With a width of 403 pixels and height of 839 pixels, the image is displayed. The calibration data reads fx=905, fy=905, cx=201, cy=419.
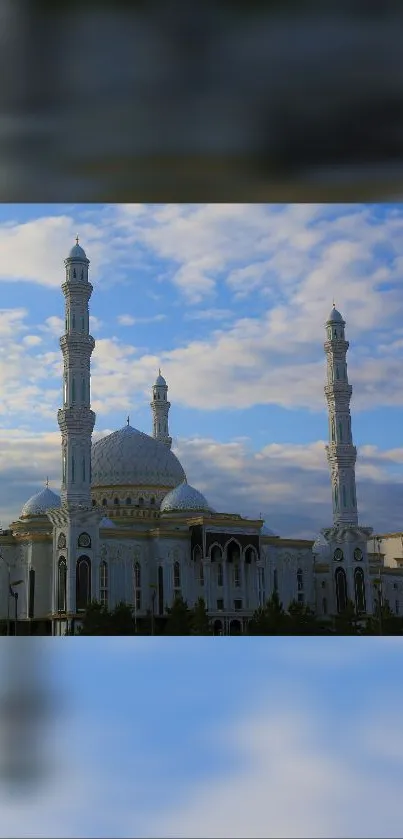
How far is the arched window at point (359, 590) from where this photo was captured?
2518cm

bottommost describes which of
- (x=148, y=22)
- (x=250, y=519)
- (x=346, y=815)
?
(x=346, y=815)

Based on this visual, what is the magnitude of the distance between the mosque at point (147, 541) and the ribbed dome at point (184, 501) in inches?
1.6

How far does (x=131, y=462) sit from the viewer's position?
1040 inches

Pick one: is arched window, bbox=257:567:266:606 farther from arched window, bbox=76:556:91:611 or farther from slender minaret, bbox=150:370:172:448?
slender minaret, bbox=150:370:172:448

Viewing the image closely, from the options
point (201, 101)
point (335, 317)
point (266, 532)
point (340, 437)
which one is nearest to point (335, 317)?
point (335, 317)

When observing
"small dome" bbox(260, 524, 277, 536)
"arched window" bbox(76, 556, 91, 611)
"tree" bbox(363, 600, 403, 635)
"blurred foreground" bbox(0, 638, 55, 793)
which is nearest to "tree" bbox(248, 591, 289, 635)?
"small dome" bbox(260, 524, 277, 536)

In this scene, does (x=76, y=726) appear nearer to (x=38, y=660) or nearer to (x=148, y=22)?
(x=148, y=22)

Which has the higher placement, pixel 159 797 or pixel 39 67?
pixel 39 67

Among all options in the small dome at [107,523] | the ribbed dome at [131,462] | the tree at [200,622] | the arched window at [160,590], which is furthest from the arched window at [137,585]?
the ribbed dome at [131,462]

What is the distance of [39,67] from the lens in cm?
216

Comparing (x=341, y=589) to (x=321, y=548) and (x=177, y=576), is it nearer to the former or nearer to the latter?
(x=321, y=548)

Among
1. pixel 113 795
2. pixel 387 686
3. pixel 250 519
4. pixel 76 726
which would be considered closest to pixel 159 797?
pixel 113 795

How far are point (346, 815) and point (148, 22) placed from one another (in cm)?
163

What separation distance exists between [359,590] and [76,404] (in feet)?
32.0
